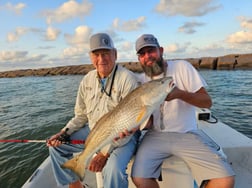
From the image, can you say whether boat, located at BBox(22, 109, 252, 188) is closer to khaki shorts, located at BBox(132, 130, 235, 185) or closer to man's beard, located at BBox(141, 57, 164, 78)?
khaki shorts, located at BBox(132, 130, 235, 185)

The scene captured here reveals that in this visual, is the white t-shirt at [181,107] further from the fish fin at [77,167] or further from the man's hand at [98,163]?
the fish fin at [77,167]

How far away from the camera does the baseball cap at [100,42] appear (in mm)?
3309

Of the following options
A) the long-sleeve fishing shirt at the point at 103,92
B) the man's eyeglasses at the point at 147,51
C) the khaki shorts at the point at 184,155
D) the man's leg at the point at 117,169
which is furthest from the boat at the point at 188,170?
the man's eyeglasses at the point at 147,51

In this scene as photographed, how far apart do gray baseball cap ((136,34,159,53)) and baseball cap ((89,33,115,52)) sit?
355 millimetres

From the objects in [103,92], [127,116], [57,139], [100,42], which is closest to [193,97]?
[127,116]

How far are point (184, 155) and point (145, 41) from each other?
1508mm

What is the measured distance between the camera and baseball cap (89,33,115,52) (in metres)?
3.31

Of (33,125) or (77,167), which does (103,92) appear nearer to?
(77,167)

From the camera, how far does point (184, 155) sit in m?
3.03

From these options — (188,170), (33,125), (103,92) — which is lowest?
(33,125)

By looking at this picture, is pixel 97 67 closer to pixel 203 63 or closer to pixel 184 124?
pixel 184 124

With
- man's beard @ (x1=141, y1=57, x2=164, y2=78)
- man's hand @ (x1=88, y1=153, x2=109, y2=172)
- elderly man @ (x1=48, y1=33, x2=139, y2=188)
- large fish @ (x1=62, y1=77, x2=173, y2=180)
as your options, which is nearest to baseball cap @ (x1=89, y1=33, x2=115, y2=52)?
elderly man @ (x1=48, y1=33, x2=139, y2=188)

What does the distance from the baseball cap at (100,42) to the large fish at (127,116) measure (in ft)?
2.75

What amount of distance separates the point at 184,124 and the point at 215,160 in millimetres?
627
